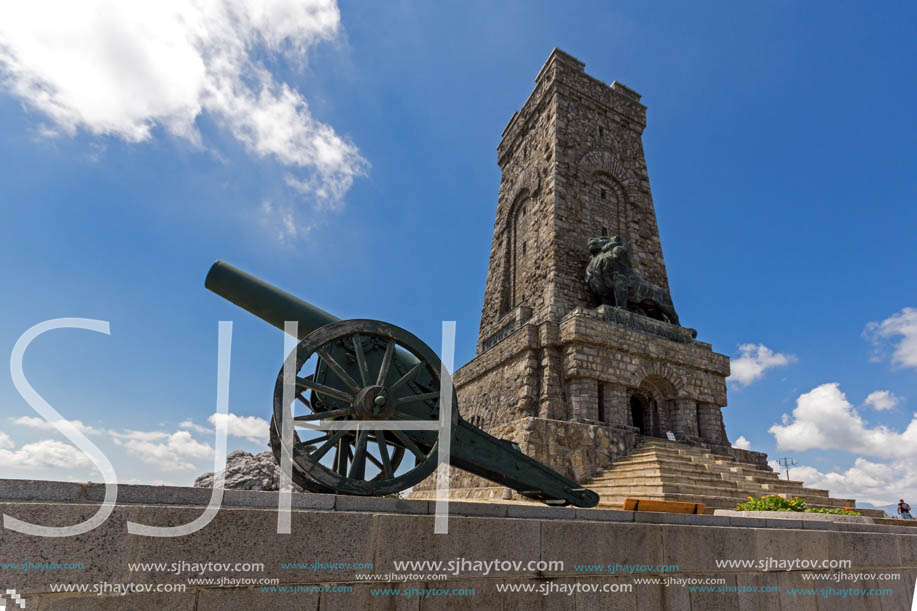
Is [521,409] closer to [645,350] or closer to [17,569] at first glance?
[645,350]

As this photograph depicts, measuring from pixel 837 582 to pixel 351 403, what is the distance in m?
5.53

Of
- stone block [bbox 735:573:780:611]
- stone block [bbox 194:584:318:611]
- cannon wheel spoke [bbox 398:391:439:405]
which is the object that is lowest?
stone block [bbox 735:573:780:611]

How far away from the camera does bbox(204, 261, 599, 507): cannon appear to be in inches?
152

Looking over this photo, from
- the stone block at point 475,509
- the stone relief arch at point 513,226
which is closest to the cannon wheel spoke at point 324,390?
the stone block at point 475,509

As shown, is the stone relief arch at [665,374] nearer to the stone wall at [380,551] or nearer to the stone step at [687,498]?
the stone step at [687,498]

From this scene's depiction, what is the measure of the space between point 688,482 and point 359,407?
9535 mm

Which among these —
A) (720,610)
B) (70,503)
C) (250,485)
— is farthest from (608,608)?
(250,485)

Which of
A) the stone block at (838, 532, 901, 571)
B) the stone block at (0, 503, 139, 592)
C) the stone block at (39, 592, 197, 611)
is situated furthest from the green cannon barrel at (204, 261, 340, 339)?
the stone block at (838, 532, 901, 571)

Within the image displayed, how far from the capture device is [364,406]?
416cm

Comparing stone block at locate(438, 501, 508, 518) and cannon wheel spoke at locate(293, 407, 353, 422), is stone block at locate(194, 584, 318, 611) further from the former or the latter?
cannon wheel spoke at locate(293, 407, 353, 422)

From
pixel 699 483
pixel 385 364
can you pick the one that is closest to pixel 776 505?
pixel 699 483

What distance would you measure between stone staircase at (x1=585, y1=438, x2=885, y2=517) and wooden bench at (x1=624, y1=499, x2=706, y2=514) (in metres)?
4.52

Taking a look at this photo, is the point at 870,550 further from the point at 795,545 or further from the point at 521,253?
the point at 521,253

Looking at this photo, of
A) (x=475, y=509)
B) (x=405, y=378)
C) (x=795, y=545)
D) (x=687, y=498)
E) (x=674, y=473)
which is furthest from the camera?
(x=674, y=473)
